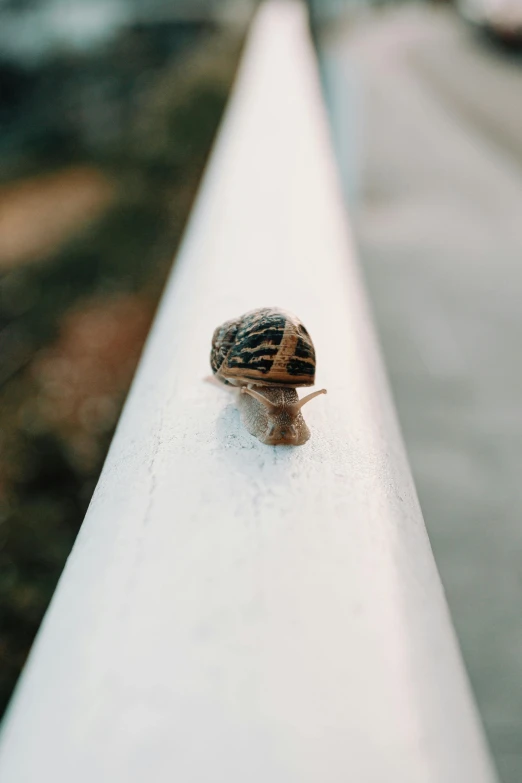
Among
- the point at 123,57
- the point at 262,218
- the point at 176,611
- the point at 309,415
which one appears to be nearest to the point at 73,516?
the point at 262,218

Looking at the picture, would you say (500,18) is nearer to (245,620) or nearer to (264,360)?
(264,360)

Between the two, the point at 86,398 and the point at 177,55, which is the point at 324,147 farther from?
the point at 177,55

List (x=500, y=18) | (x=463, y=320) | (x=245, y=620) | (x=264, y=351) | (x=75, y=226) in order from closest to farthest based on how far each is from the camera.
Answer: (x=245, y=620)
(x=264, y=351)
(x=463, y=320)
(x=75, y=226)
(x=500, y=18)

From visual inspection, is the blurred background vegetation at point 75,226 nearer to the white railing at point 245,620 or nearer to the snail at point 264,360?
the snail at point 264,360

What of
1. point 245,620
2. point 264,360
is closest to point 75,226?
point 264,360

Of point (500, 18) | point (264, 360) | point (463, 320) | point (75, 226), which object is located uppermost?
point (500, 18)

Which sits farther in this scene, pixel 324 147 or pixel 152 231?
pixel 152 231

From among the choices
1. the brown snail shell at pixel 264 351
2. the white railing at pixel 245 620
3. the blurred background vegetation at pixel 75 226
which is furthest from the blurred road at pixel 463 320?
the blurred background vegetation at pixel 75 226
